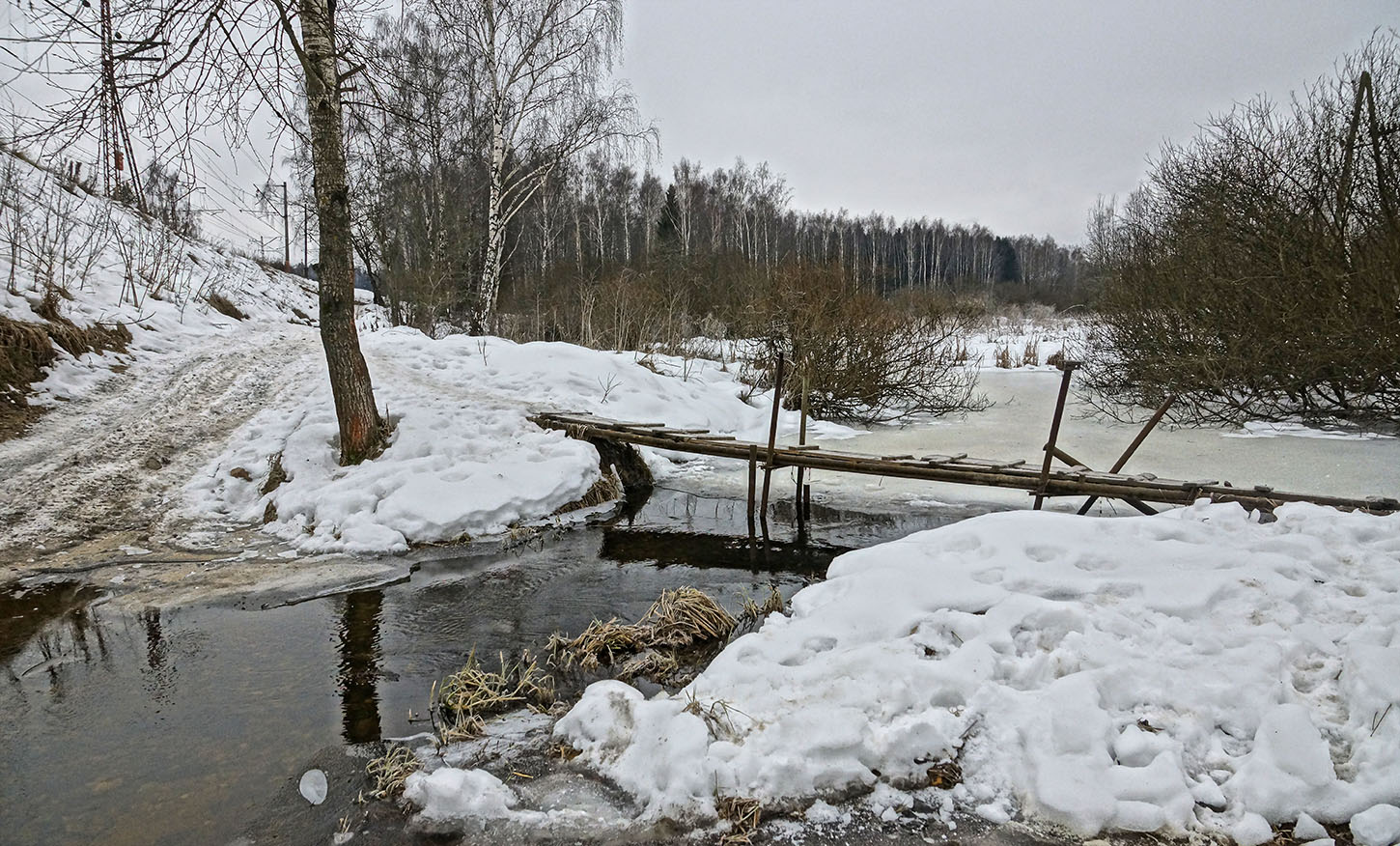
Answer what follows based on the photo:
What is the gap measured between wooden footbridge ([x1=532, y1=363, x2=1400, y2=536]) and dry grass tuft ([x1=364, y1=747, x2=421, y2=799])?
417 cm

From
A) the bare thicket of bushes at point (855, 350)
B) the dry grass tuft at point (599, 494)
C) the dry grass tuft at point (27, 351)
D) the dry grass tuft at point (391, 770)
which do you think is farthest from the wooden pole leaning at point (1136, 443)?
the dry grass tuft at point (27, 351)

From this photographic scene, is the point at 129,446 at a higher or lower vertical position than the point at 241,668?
higher

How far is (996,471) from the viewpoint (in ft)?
20.4

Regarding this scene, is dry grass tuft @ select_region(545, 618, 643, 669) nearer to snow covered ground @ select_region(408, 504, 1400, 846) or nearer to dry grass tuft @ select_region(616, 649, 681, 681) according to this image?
dry grass tuft @ select_region(616, 649, 681, 681)

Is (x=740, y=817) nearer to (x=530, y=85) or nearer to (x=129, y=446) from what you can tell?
(x=129, y=446)

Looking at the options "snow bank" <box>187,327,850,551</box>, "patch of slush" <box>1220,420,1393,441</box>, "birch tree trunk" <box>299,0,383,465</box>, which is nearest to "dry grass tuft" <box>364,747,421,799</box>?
"snow bank" <box>187,327,850,551</box>

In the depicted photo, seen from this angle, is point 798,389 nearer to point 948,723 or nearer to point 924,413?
point 924,413

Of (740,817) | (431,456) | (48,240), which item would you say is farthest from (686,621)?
(48,240)

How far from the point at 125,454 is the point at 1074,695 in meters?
8.45

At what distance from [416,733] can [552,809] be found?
38.8 inches

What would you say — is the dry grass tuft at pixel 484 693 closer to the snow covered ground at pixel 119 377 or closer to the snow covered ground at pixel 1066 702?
the snow covered ground at pixel 1066 702

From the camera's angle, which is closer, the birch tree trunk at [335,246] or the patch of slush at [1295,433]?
the birch tree trunk at [335,246]

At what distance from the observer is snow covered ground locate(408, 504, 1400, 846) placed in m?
2.39

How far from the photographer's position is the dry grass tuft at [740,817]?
2342mm
